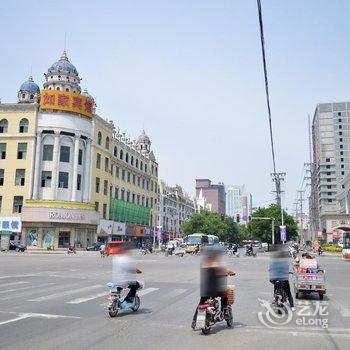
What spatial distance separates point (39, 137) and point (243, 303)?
4960 cm

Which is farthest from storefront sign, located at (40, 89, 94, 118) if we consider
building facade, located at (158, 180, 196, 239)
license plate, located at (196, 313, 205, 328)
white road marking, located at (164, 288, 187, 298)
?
license plate, located at (196, 313, 205, 328)

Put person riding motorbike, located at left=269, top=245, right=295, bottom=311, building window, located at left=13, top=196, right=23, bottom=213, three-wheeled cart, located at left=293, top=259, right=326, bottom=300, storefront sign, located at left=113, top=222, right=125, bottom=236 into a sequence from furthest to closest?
storefront sign, located at left=113, top=222, right=125, bottom=236 < building window, located at left=13, top=196, right=23, bottom=213 < three-wheeled cart, located at left=293, top=259, right=326, bottom=300 < person riding motorbike, located at left=269, top=245, right=295, bottom=311

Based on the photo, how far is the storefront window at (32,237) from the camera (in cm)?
5431

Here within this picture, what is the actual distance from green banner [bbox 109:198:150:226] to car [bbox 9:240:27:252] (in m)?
16.6

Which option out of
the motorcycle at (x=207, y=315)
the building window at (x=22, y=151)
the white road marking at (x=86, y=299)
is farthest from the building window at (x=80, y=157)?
the motorcycle at (x=207, y=315)

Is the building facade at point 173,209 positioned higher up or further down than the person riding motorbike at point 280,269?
higher up

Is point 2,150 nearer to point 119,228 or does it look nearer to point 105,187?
point 105,187

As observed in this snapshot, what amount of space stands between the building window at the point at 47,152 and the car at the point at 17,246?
11.6 metres

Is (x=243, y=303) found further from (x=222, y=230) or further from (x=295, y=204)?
(x=295, y=204)

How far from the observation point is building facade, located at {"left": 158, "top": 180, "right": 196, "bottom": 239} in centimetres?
10909

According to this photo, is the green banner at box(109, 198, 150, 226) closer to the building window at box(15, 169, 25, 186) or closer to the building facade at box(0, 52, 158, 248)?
the building facade at box(0, 52, 158, 248)

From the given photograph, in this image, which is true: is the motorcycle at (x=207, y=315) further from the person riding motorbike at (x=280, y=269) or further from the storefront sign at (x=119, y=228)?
the storefront sign at (x=119, y=228)

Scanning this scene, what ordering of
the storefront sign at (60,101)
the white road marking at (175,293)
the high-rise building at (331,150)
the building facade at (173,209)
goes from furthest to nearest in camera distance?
the high-rise building at (331,150), the building facade at (173,209), the storefront sign at (60,101), the white road marking at (175,293)

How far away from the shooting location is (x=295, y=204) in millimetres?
128750
